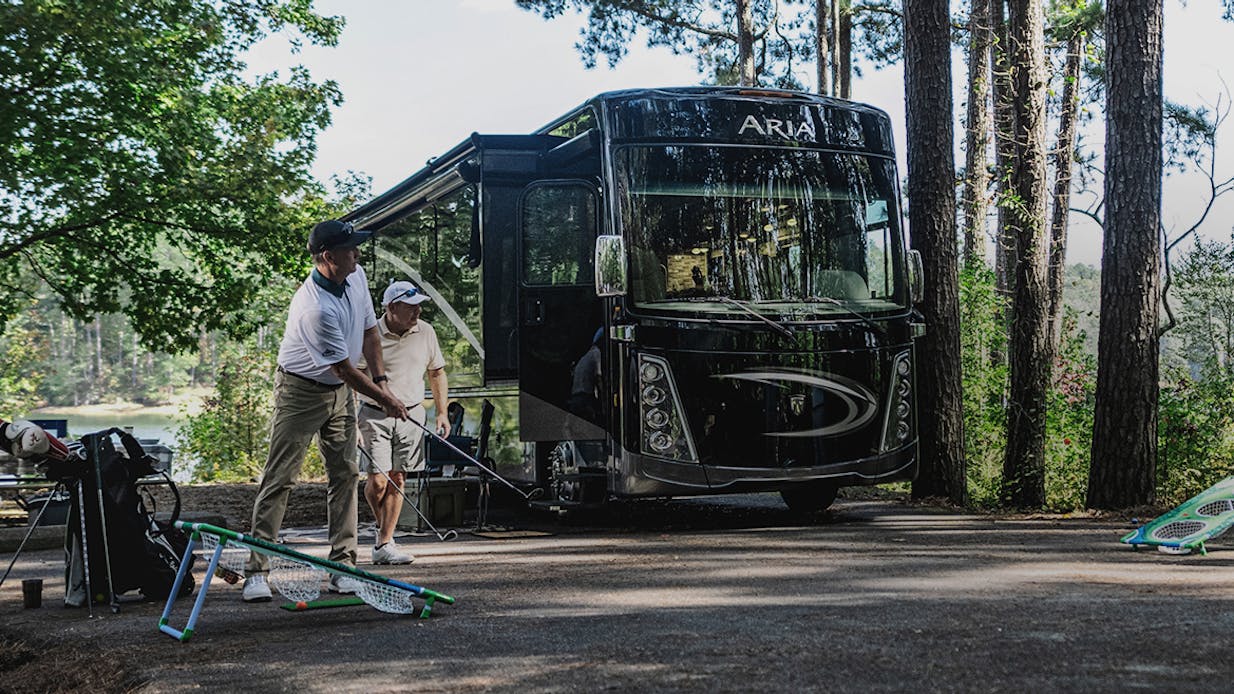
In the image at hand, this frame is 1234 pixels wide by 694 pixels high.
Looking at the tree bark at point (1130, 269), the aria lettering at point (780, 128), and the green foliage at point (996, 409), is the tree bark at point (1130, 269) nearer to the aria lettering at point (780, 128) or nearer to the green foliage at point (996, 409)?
the green foliage at point (996, 409)

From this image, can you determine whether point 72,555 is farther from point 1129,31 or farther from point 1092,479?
point 1129,31

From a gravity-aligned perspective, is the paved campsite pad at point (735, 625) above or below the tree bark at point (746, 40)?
below

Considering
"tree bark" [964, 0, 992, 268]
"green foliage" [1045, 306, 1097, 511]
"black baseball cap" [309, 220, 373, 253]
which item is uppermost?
"tree bark" [964, 0, 992, 268]

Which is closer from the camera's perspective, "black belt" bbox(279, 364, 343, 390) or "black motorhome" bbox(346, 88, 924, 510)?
"black belt" bbox(279, 364, 343, 390)

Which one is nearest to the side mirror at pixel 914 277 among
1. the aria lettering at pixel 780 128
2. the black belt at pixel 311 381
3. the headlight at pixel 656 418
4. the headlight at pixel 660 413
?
the aria lettering at pixel 780 128

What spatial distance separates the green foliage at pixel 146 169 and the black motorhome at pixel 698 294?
8.77 metres

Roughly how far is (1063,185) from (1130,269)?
20570 millimetres

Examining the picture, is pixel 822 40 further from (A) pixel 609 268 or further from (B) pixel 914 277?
(A) pixel 609 268

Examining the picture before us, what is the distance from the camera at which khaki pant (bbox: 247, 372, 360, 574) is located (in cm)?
720

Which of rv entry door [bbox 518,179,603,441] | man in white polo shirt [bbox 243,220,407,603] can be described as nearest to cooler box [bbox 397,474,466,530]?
rv entry door [bbox 518,179,603,441]

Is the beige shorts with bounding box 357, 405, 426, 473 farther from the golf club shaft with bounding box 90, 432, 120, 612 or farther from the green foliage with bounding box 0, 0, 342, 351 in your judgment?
the green foliage with bounding box 0, 0, 342, 351

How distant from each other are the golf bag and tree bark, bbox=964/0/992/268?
12203 millimetres

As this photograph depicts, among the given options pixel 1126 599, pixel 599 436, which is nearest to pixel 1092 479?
pixel 599 436

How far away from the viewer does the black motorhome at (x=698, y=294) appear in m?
10.0
